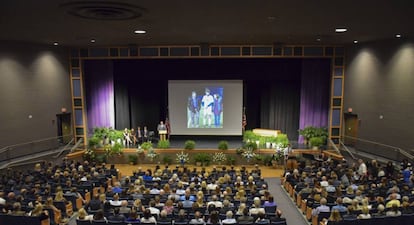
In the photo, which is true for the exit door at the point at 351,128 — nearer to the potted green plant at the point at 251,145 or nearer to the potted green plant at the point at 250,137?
the potted green plant at the point at 250,137

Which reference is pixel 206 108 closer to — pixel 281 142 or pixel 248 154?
pixel 248 154

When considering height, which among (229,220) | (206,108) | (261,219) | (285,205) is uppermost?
(206,108)

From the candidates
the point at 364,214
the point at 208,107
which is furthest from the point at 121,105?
the point at 364,214

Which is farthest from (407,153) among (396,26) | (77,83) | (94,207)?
(77,83)

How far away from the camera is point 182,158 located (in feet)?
62.8

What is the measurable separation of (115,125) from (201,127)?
6.21 meters

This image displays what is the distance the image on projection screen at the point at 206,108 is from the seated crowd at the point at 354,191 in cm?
740

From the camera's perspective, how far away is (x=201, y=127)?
22.3 metres

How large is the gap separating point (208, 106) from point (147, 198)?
11.8 meters

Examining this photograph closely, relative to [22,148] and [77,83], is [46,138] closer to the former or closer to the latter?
[22,148]

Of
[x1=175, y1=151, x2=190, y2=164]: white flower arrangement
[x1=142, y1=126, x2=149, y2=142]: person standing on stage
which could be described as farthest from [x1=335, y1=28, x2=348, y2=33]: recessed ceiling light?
[x1=142, y1=126, x2=149, y2=142]: person standing on stage

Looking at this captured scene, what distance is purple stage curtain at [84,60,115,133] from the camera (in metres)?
22.1

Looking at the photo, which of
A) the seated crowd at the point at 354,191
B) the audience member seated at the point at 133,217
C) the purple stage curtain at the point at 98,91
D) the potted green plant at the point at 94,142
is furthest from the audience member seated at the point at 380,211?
the purple stage curtain at the point at 98,91

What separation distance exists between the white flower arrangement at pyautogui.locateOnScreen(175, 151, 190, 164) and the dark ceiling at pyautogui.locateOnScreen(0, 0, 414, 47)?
7.78 meters
